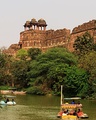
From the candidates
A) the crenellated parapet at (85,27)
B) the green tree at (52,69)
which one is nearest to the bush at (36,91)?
the green tree at (52,69)

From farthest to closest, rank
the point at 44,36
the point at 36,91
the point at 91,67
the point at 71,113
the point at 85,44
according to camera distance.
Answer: the point at 44,36 < the point at 85,44 < the point at 36,91 < the point at 91,67 < the point at 71,113

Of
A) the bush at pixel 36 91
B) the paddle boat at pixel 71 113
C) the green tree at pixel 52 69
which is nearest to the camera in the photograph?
the paddle boat at pixel 71 113

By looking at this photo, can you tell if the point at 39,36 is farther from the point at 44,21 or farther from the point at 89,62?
the point at 89,62

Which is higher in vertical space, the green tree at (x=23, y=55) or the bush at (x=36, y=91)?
the green tree at (x=23, y=55)

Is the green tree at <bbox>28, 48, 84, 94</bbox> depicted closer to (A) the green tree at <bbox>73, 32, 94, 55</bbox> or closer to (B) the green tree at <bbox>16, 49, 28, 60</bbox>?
(A) the green tree at <bbox>73, 32, 94, 55</bbox>

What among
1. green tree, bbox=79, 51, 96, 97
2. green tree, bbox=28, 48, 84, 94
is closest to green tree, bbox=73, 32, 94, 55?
green tree, bbox=28, 48, 84, 94

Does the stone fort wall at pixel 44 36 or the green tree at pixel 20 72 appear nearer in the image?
the green tree at pixel 20 72

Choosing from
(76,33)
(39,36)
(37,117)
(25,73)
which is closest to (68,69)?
(25,73)

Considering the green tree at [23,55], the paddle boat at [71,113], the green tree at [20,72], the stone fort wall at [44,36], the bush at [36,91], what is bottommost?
the paddle boat at [71,113]

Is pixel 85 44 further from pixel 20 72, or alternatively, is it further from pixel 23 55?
pixel 23 55

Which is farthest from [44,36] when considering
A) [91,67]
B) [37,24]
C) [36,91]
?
[91,67]

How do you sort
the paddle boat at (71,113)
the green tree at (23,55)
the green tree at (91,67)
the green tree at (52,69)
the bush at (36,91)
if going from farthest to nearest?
the green tree at (23,55)
the bush at (36,91)
the green tree at (52,69)
the green tree at (91,67)
the paddle boat at (71,113)

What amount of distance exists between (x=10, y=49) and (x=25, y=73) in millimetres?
19963

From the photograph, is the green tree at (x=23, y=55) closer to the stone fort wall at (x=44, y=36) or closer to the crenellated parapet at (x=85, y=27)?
the stone fort wall at (x=44, y=36)
